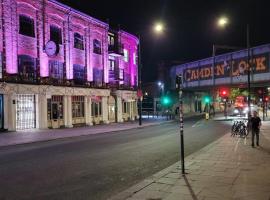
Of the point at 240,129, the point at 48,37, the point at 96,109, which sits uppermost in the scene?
the point at 48,37

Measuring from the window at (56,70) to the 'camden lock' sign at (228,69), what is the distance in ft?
60.4

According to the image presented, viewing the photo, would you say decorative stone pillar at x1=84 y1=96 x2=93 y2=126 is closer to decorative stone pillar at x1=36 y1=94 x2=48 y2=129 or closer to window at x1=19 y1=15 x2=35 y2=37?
decorative stone pillar at x1=36 y1=94 x2=48 y2=129

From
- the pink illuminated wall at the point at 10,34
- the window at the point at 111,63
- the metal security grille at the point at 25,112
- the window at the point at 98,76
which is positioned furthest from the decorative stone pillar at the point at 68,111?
the window at the point at 111,63

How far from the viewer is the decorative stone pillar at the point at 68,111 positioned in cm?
3597

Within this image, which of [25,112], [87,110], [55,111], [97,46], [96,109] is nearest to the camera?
[25,112]

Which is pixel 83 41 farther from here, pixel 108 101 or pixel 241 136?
pixel 241 136

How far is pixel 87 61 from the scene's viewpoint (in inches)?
1580

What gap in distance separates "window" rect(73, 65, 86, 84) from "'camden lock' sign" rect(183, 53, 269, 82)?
15.8 meters

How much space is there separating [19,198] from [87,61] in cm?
3237

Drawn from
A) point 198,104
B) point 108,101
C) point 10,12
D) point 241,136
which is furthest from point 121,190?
point 198,104

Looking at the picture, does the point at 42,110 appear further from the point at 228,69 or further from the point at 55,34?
the point at 228,69

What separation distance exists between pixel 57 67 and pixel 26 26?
5.10 m

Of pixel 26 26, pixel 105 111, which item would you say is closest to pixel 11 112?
pixel 26 26

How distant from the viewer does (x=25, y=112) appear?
31281mm
